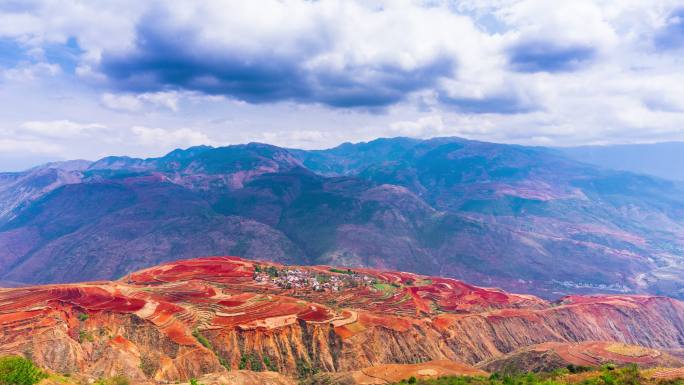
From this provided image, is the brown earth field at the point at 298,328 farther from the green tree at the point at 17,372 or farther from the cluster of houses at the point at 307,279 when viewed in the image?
the green tree at the point at 17,372

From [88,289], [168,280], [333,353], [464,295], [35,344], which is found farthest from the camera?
[464,295]

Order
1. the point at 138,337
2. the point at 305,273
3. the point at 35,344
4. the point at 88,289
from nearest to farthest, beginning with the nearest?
1. the point at 35,344
2. the point at 138,337
3. the point at 88,289
4. the point at 305,273

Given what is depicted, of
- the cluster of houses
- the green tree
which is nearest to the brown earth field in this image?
the cluster of houses

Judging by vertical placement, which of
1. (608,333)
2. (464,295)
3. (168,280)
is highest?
(168,280)

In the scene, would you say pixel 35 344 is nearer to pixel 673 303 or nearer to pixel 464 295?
pixel 464 295

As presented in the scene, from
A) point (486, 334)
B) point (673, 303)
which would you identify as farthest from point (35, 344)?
point (673, 303)

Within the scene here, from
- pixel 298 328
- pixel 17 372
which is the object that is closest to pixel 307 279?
pixel 298 328

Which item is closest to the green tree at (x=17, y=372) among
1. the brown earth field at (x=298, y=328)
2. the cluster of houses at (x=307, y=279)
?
the brown earth field at (x=298, y=328)

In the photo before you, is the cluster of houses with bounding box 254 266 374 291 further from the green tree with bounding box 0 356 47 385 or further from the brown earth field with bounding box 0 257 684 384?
the green tree with bounding box 0 356 47 385
